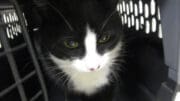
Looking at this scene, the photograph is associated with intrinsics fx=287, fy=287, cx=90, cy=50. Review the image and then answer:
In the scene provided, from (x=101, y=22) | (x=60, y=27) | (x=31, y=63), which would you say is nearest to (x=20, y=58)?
(x=31, y=63)

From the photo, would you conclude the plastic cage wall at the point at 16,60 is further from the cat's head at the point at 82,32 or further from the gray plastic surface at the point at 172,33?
the gray plastic surface at the point at 172,33

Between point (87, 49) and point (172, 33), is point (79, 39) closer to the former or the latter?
point (87, 49)

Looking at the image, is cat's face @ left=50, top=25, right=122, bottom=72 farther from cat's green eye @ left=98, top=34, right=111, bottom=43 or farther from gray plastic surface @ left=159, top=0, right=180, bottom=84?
gray plastic surface @ left=159, top=0, right=180, bottom=84

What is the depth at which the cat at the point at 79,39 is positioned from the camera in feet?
3.01

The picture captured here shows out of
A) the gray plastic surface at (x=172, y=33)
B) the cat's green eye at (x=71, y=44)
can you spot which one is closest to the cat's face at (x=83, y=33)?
the cat's green eye at (x=71, y=44)

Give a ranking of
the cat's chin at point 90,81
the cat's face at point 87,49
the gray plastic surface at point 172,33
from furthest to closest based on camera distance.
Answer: the cat's chin at point 90,81
the cat's face at point 87,49
the gray plastic surface at point 172,33

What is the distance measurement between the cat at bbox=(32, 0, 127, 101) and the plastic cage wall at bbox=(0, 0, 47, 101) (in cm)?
7

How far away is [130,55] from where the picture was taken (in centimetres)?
120

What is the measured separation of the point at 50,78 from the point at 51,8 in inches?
12.6

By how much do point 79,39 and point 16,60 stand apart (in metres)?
0.29

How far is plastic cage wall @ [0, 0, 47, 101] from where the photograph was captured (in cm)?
91

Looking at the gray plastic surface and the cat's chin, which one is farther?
the cat's chin

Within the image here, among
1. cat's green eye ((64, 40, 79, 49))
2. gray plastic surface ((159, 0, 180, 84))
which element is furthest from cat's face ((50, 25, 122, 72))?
gray plastic surface ((159, 0, 180, 84))

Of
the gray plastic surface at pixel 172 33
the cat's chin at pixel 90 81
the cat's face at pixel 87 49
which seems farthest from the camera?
the cat's chin at pixel 90 81
